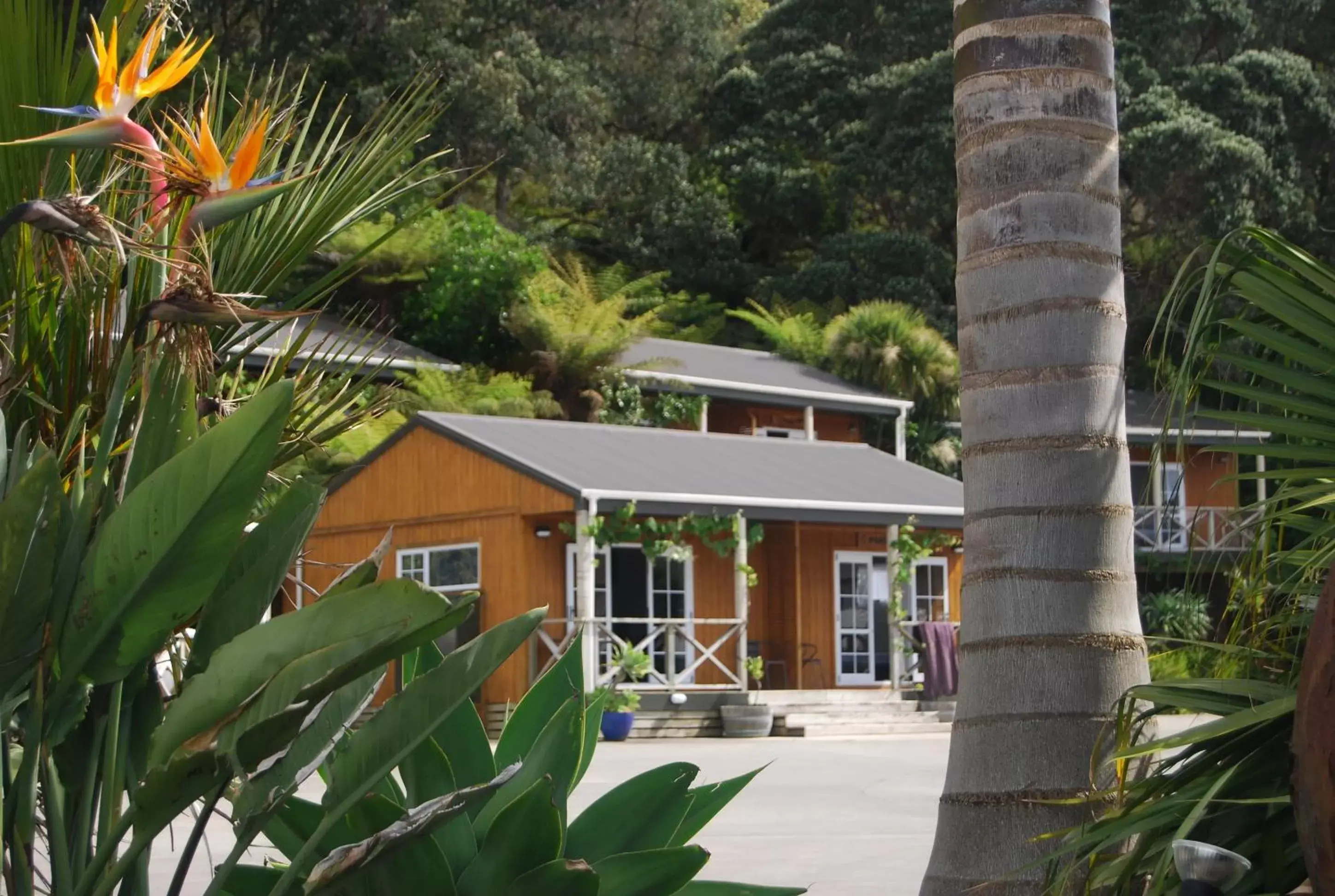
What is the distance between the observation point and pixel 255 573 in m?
2.76

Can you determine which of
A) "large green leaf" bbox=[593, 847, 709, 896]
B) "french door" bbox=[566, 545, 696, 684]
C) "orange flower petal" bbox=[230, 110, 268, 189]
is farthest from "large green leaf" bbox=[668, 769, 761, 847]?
"french door" bbox=[566, 545, 696, 684]

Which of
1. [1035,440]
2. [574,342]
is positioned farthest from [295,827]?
[574,342]

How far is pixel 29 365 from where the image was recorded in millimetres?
3234

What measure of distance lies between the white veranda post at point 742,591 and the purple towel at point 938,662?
2626 mm

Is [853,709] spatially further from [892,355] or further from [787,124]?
A: [787,124]

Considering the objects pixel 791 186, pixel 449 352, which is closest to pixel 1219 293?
pixel 449 352

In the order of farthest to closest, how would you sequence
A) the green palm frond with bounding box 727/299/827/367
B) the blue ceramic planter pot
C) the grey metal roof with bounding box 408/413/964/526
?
the green palm frond with bounding box 727/299/827/367
the grey metal roof with bounding box 408/413/964/526
the blue ceramic planter pot

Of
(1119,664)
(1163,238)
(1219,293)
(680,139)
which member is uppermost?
(680,139)

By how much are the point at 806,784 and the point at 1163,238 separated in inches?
1134

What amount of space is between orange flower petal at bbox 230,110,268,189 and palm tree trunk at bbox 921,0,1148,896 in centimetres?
232

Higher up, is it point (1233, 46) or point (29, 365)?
point (1233, 46)

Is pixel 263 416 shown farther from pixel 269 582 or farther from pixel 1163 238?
pixel 1163 238

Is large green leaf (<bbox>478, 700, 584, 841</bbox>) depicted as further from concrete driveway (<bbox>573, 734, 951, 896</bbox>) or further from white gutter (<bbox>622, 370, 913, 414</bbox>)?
white gutter (<bbox>622, 370, 913, 414</bbox>)

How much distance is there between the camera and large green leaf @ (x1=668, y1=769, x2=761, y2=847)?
126 inches
